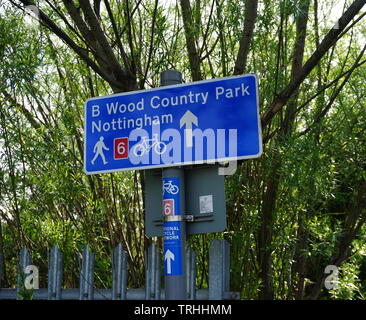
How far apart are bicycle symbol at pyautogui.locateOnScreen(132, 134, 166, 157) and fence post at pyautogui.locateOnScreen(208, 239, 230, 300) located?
805mm

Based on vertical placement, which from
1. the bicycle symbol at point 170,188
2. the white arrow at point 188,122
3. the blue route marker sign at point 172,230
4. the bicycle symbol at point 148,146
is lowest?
the blue route marker sign at point 172,230

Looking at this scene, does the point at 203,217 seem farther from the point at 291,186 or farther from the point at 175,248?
the point at 291,186

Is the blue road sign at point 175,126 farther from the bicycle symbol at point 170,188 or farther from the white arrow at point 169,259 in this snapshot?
the white arrow at point 169,259

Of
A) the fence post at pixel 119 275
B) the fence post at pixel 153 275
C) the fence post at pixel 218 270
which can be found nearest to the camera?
the fence post at pixel 218 270

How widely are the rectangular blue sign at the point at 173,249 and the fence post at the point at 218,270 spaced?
0.71 meters

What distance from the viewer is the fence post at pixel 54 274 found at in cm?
359

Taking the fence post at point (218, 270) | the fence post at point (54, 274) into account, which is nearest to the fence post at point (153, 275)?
the fence post at point (218, 270)

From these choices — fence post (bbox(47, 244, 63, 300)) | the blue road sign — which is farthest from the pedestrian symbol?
fence post (bbox(47, 244, 63, 300))

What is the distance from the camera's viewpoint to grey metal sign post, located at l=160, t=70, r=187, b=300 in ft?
7.72

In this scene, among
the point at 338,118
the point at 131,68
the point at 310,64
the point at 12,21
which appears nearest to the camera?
the point at 310,64

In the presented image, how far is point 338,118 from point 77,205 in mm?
2243

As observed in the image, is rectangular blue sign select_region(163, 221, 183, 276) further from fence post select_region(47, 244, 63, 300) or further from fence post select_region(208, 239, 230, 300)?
fence post select_region(47, 244, 63, 300)
